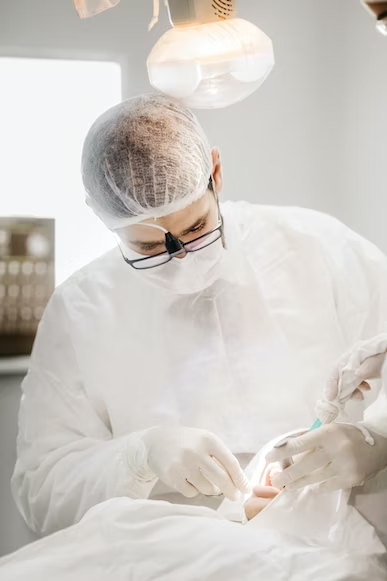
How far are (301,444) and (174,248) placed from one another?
A: 20.6 inches

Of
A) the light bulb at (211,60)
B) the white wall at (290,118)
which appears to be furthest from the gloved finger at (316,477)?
the white wall at (290,118)

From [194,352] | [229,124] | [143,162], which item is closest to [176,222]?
[143,162]

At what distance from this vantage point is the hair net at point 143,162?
5.28 feet

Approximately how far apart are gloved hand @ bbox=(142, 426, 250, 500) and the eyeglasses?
376 millimetres

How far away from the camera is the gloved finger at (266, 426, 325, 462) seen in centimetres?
136

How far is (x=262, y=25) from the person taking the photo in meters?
2.48

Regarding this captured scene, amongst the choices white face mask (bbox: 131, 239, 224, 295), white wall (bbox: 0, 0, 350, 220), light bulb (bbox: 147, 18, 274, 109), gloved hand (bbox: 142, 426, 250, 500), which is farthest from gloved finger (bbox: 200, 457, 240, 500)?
white wall (bbox: 0, 0, 350, 220)

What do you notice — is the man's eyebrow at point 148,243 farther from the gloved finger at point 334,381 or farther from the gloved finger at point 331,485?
the gloved finger at point 331,485

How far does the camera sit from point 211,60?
5.16 feet

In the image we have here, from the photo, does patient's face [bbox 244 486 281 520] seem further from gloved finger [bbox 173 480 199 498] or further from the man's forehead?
the man's forehead

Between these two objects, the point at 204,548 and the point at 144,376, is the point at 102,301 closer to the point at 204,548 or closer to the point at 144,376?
the point at 144,376

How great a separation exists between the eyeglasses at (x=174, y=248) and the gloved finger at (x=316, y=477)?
21.8 inches

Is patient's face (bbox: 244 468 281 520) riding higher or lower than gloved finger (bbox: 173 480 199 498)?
higher

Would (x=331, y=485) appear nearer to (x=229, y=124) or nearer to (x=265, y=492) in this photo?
(x=265, y=492)
